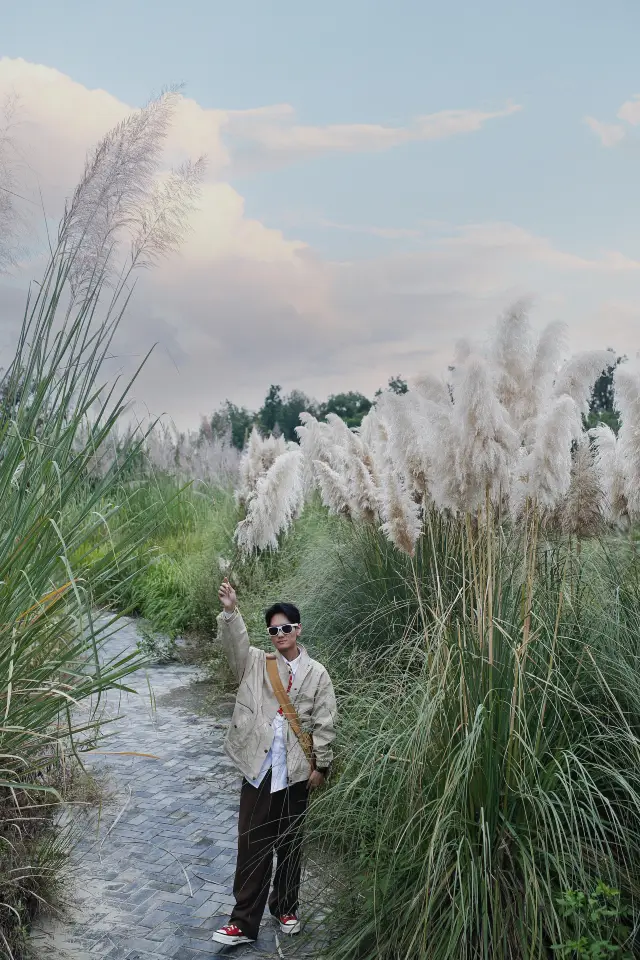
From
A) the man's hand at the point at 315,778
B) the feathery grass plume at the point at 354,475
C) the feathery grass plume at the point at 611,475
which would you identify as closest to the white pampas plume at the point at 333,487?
the feathery grass plume at the point at 354,475

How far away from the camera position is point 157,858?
461cm

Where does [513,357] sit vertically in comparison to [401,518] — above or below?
above

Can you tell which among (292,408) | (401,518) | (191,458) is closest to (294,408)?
(292,408)

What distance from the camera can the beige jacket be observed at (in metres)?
3.97

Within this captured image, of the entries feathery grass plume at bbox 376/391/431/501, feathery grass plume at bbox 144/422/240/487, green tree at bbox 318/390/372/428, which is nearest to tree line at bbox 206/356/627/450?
green tree at bbox 318/390/372/428

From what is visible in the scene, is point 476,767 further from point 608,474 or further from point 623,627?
point 608,474

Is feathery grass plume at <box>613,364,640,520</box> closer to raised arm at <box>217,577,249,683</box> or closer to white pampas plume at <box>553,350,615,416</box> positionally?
white pampas plume at <box>553,350,615,416</box>

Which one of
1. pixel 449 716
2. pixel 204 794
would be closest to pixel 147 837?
pixel 204 794

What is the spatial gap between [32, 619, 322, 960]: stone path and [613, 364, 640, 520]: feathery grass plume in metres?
2.59

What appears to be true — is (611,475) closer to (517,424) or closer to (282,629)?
(517,424)

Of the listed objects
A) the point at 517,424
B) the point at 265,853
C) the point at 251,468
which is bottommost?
the point at 265,853

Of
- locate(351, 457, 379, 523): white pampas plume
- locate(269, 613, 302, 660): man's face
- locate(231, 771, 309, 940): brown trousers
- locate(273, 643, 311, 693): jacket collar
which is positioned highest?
locate(351, 457, 379, 523): white pampas plume

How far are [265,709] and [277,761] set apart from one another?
255mm

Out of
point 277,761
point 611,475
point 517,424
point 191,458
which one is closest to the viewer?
point 517,424
